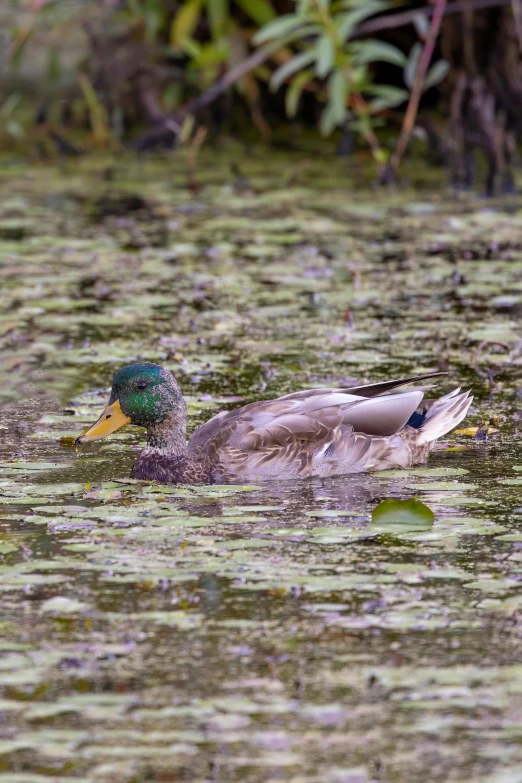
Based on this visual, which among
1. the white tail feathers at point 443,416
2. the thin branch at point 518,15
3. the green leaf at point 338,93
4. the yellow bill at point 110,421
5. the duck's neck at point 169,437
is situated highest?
the thin branch at point 518,15

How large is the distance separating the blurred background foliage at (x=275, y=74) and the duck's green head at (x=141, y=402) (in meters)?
5.44

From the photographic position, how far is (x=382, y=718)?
3.86m

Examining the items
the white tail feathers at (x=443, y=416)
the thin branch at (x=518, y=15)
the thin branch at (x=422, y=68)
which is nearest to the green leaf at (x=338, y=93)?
the thin branch at (x=422, y=68)

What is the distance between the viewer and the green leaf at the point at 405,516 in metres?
5.24

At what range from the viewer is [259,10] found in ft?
41.8

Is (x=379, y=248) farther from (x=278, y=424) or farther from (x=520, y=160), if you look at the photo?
(x=278, y=424)

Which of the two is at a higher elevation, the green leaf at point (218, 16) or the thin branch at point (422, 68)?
the green leaf at point (218, 16)

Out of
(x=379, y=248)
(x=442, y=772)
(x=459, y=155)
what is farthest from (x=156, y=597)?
(x=459, y=155)

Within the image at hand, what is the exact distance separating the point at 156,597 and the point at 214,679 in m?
0.62

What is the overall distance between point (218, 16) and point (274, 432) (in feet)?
24.5

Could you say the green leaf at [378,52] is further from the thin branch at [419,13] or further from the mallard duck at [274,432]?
the mallard duck at [274,432]

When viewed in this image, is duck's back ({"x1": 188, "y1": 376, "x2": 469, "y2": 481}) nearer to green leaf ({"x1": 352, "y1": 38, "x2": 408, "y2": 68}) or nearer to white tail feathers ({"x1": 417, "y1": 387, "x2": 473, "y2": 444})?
white tail feathers ({"x1": 417, "y1": 387, "x2": 473, "y2": 444})

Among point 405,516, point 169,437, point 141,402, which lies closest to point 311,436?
point 169,437

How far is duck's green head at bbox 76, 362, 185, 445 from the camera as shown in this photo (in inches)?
242
